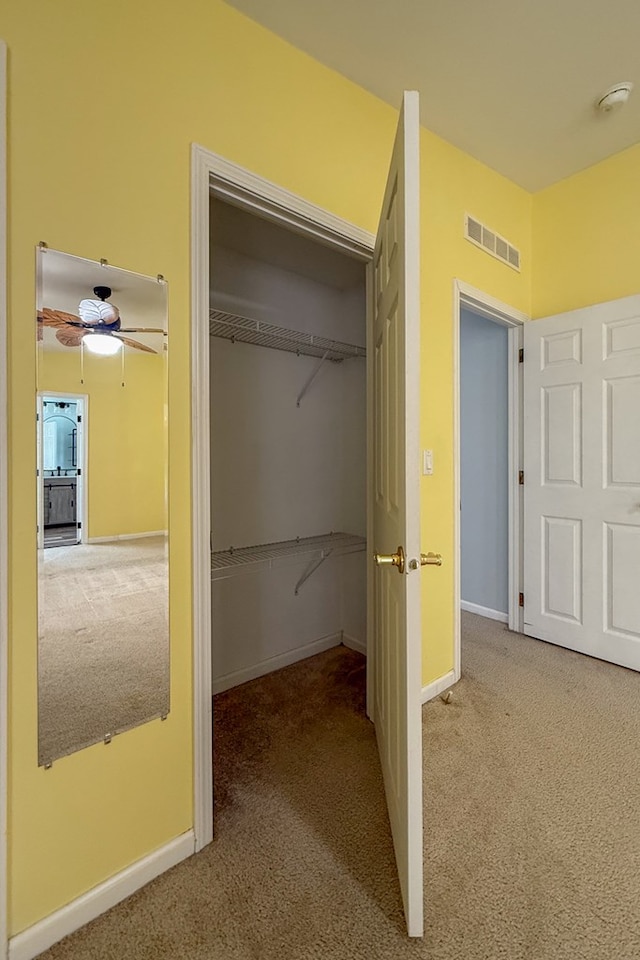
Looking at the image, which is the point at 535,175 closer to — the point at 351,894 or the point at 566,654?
the point at 566,654

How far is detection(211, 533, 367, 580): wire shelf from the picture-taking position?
2057 millimetres

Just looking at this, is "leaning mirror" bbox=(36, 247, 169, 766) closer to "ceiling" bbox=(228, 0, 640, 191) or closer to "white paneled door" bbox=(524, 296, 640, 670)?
"ceiling" bbox=(228, 0, 640, 191)

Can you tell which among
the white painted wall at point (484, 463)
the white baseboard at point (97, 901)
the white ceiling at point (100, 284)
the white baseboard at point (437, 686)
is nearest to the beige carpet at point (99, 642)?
the white baseboard at point (97, 901)

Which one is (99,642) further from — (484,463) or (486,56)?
(484,463)

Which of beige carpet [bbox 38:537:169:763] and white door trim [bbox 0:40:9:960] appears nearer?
white door trim [bbox 0:40:9:960]

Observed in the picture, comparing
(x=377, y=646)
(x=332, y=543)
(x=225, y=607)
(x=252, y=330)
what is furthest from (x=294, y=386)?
(x=377, y=646)

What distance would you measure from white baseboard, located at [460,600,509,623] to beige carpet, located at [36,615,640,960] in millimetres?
949

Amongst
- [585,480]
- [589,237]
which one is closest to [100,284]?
[585,480]

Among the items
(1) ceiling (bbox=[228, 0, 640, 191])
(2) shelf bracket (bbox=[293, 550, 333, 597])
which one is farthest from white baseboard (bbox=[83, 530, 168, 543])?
(1) ceiling (bbox=[228, 0, 640, 191])

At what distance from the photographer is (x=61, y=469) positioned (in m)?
1.23

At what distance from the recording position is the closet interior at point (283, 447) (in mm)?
2369

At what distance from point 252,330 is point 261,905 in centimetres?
214

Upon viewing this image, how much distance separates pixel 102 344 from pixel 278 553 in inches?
52.1

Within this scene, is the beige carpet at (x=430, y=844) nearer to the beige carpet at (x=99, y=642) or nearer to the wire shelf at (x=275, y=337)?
the beige carpet at (x=99, y=642)
